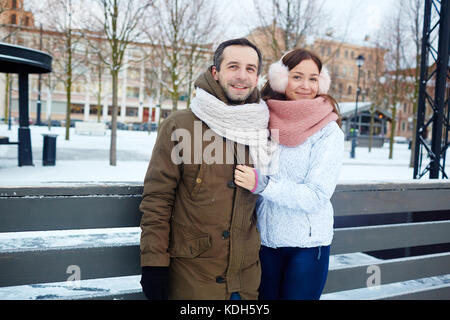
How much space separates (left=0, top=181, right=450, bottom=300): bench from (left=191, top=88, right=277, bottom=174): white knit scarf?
0.72 meters

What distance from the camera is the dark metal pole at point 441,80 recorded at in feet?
20.4

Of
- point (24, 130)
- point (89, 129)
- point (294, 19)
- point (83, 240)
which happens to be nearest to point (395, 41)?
point (294, 19)

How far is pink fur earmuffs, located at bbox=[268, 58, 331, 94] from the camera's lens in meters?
2.29

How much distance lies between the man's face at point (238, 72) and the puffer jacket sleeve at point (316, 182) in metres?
0.50

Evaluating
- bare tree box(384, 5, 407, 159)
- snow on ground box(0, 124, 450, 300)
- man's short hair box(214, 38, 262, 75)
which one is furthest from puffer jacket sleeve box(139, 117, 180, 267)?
bare tree box(384, 5, 407, 159)

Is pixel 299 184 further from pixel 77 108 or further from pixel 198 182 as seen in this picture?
pixel 77 108

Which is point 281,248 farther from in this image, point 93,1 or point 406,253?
point 93,1

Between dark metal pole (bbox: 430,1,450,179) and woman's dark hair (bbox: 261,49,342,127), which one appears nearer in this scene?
woman's dark hair (bbox: 261,49,342,127)

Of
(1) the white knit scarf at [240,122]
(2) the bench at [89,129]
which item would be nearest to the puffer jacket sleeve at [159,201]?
(1) the white knit scarf at [240,122]

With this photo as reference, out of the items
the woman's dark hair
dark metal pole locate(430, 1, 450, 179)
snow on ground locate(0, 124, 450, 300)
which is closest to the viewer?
the woman's dark hair

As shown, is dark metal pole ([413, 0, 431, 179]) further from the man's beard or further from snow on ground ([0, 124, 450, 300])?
the man's beard

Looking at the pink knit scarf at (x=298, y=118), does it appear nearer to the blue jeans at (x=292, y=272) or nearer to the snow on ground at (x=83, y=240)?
the blue jeans at (x=292, y=272)

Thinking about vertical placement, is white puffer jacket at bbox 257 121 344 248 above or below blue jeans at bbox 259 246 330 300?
above
